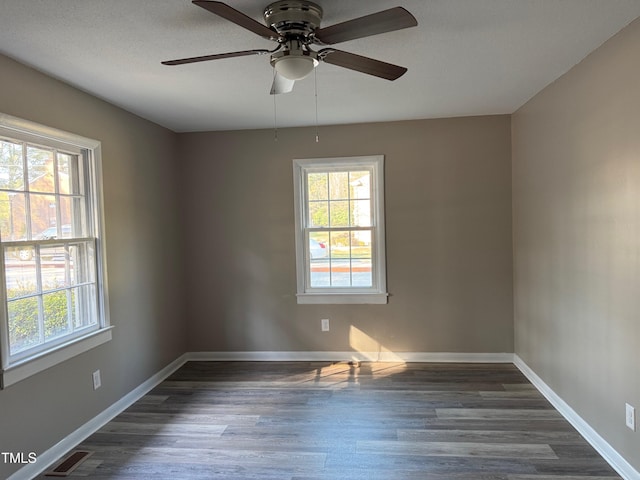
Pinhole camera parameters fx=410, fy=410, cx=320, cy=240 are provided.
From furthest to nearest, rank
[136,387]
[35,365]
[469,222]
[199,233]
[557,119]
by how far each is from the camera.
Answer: [199,233] < [469,222] < [136,387] < [557,119] < [35,365]

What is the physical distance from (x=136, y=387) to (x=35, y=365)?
116 cm

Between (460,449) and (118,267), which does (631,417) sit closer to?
(460,449)

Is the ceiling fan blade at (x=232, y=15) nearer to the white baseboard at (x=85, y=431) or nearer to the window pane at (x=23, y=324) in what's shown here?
the window pane at (x=23, y=324)

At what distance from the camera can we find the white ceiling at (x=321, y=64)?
1.86m

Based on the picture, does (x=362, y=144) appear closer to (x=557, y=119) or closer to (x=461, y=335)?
(x=557, y=119)

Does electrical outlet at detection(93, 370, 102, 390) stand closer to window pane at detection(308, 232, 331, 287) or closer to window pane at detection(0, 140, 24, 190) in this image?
window pane at detection(0, 140, 24, 190)

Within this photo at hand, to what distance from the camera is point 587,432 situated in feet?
8.52

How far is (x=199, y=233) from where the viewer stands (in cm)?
430

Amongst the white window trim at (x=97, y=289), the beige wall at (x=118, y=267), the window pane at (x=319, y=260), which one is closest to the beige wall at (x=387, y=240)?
the window pane at (x=319, y=260)

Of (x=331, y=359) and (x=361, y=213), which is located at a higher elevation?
(x=361, y=213)

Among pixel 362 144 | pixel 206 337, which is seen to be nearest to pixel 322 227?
pixel 362 144

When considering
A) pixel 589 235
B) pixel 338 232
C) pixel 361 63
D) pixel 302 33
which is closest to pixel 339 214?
pixel 338 232

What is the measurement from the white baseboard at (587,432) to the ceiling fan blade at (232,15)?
111 inches

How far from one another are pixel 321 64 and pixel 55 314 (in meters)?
2.32
